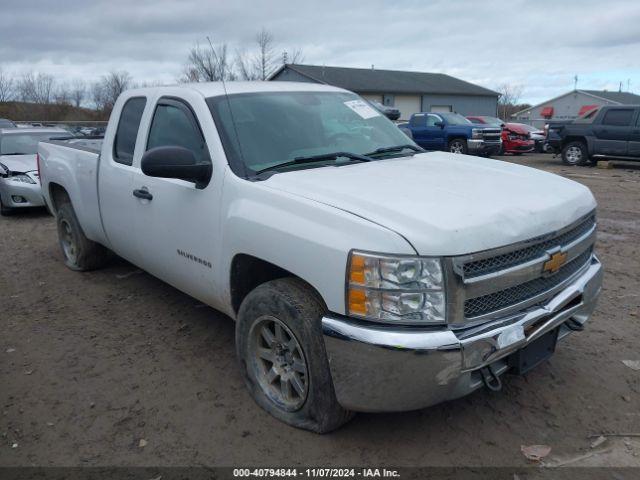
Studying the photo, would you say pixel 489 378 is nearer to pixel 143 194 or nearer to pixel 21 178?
pixel 143 194

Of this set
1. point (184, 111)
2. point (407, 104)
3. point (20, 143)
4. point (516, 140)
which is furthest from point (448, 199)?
point (407, 104)

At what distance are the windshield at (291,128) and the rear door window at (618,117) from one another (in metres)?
14.5

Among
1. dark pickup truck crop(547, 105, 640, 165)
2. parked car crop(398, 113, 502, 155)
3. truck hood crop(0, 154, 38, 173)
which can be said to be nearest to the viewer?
truck hood crop(0, 154, 38, 173)

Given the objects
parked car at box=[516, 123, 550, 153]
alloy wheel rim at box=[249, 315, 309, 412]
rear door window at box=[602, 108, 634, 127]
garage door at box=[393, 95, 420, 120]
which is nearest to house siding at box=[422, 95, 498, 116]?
garage door at box=[393, 95, 420, 120]

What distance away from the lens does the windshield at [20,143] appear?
10484 mm

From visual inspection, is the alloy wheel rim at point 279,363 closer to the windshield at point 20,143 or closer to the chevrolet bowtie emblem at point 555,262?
the chevrolet bowtie emblem at point 555,262

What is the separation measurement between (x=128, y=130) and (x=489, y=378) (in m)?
3.39

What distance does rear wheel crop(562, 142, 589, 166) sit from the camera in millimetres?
17125

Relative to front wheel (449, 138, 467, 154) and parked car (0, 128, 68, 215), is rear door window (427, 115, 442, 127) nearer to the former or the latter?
front wheel (449, 138, 467, 154)

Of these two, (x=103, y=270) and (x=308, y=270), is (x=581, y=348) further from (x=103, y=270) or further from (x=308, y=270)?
(x=103, y=270)

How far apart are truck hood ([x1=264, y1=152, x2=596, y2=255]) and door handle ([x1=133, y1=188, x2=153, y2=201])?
1241 mm

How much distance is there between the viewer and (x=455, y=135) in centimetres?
1936

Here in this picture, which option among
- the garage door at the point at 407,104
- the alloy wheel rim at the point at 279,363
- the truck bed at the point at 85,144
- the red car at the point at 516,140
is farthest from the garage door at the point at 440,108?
the alloy wheel rim at the point at 279,363

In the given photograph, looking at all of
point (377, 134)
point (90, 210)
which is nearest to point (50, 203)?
point (90, 210)
